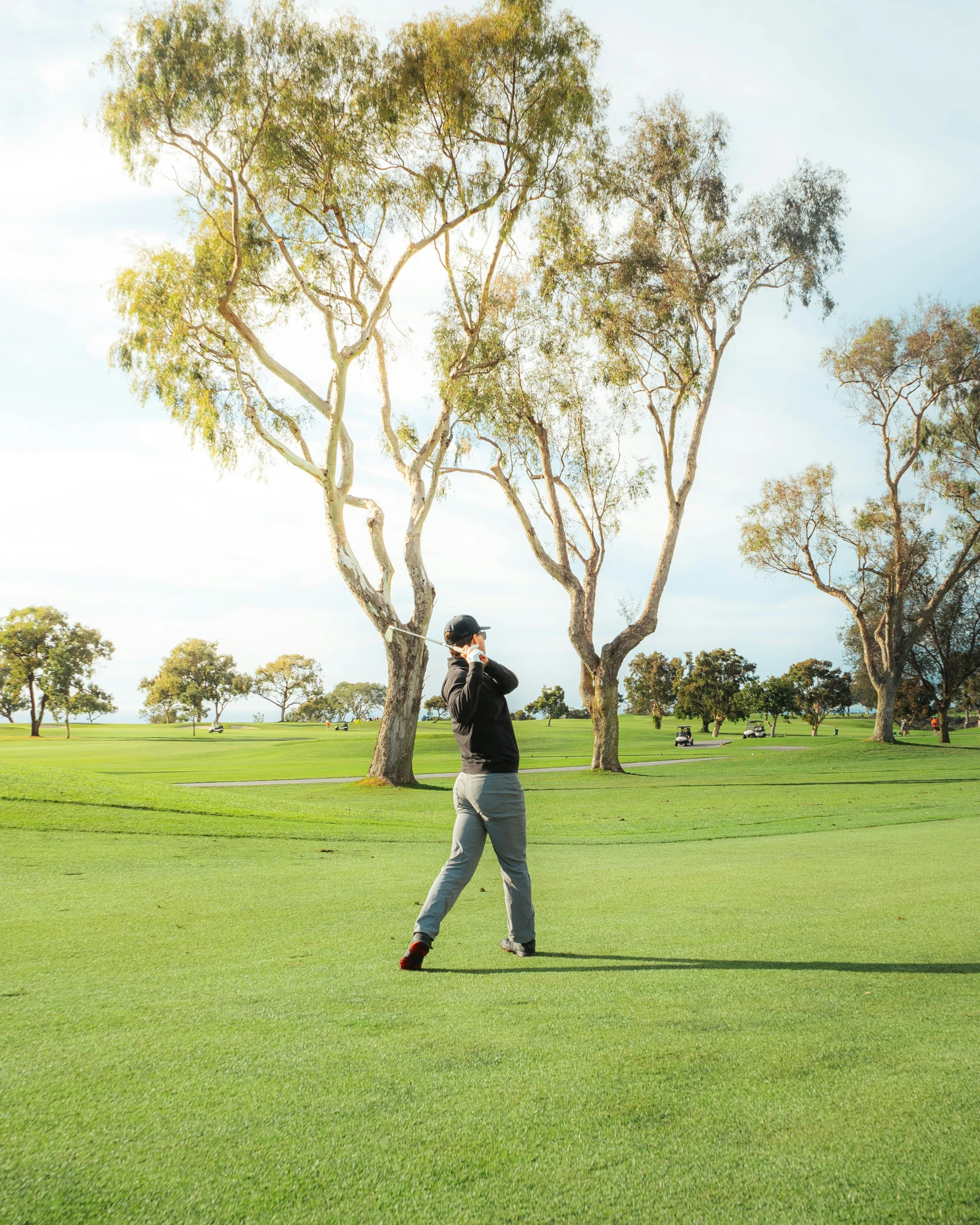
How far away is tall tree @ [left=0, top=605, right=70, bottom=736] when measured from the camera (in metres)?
73.6

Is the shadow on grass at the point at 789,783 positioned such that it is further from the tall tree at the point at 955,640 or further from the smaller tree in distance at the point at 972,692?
the smaller tree in distance at the point at 972,692

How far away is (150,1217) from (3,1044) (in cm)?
166

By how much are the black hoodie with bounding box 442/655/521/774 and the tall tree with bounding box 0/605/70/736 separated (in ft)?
259

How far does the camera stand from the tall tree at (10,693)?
7494 cm

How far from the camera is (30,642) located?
73.9 m

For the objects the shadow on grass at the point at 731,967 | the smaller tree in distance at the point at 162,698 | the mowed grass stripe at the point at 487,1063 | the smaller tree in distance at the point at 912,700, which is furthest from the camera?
the smaller tree in distance at the point at 162,698

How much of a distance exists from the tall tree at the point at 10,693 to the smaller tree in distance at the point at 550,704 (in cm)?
5466

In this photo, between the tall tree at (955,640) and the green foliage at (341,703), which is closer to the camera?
the tall tree at (955,640)

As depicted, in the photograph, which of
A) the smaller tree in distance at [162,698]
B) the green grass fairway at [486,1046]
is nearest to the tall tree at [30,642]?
the smaller tree in distance at [162,698]

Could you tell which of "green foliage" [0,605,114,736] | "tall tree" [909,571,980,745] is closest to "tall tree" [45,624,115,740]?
"green foliage" [0,605,114,736]

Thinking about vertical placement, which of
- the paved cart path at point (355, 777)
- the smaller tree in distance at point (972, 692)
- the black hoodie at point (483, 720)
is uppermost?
the black hoodie at point (483, 720)

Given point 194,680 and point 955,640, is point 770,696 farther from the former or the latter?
point 194,680

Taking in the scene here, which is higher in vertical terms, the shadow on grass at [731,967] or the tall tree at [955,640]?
the tall tree at [955,640]

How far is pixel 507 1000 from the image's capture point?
169 inches
